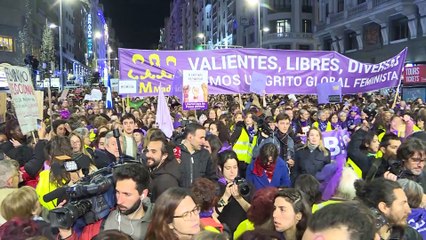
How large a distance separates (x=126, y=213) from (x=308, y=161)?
3.81 meters

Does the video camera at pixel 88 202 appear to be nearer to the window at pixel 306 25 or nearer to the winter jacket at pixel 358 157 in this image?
the winter jacket at pixel 358 157

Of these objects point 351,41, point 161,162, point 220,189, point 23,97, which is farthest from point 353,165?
point 351,41

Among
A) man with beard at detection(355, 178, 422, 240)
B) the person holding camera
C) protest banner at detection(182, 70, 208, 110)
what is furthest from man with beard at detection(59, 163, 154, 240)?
protest banner at detection(182, 70, 208, 110)

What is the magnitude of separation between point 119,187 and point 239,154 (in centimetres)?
461

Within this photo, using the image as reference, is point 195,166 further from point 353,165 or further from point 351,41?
point 351,41

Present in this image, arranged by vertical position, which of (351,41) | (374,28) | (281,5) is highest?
(281,5)

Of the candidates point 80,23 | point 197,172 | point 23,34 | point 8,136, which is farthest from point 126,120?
point 80,23

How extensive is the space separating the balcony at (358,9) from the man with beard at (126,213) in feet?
124

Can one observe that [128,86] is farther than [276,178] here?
Yes

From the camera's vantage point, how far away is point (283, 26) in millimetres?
66750

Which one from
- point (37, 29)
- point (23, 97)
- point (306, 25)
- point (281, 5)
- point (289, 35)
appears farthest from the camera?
point (37, 29)

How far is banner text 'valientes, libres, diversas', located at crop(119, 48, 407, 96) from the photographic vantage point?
11867 mm

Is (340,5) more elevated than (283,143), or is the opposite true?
(340,5)

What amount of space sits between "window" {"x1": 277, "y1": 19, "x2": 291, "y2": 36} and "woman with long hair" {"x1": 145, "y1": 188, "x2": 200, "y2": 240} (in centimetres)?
6462
